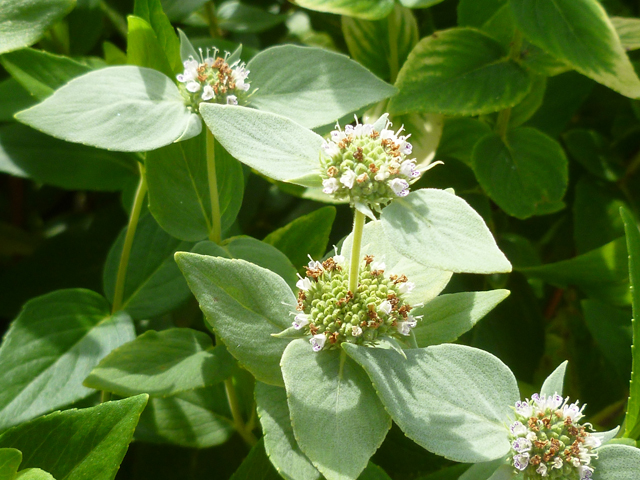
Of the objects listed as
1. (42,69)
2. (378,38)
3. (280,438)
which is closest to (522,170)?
(378,38)

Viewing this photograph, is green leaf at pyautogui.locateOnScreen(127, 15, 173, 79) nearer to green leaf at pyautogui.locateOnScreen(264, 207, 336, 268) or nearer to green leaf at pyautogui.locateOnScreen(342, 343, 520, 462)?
green leaf at pyautogui.locateOnScreen(264, 207, 336, 268)

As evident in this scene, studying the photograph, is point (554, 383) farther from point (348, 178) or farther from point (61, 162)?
point (61, 162)

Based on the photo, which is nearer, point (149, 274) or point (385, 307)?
point (385, 307)

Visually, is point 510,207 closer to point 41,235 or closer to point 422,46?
point 422,46

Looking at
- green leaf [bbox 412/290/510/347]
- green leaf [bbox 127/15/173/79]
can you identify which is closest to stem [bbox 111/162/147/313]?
green leaf [bbox 127/15/173/79]

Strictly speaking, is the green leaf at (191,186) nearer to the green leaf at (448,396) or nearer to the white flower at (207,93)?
the white flower at (207,93)

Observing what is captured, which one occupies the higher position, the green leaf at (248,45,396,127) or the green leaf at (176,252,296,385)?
the green leaf at (248,45,396,127)

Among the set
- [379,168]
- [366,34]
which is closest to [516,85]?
[366,34]

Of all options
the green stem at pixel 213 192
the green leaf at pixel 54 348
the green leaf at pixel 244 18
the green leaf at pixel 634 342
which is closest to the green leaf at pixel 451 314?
the green leaf at pixel 634 342
